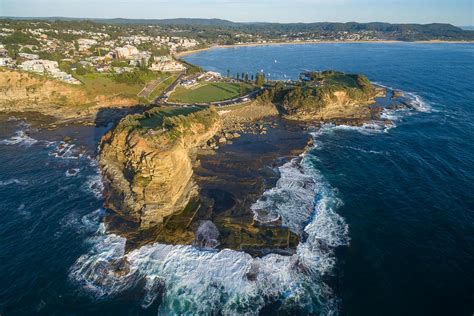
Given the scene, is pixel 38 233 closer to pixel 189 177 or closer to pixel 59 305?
pixel 59 305

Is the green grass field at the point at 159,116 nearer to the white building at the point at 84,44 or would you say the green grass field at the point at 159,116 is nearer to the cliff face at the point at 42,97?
the cliff face at the point at 42,97

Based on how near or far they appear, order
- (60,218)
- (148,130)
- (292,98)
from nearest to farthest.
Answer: (60,218), (148,130), (292,98)

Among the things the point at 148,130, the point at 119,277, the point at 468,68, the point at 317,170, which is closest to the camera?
the point at 119,277

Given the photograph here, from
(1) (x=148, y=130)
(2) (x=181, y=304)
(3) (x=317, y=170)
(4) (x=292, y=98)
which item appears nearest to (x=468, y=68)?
(4) (x=292, y=98)

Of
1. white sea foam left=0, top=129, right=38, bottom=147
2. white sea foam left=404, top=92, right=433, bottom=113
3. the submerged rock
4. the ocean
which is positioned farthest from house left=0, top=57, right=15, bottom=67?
white sea foam left=404, top=92, right=433, bottom=113

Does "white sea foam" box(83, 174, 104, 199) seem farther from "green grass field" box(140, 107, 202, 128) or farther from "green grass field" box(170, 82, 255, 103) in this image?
"green grass field" box(170, 82, 255, 103)

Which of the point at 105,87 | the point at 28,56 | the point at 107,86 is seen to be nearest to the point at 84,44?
the point at 28,56

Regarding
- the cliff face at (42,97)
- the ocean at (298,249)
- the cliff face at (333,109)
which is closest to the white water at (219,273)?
the ocean at (298,249)
